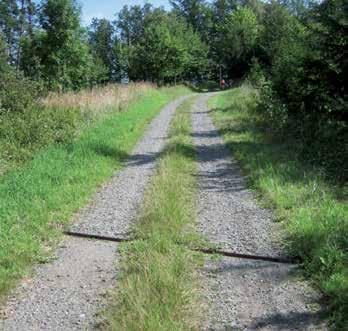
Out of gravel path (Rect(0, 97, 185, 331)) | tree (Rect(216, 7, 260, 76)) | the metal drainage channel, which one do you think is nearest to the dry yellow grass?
gravel path (Rect(0, 97, 185, 331))

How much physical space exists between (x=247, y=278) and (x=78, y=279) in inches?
67.6

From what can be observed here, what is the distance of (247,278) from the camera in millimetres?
4590

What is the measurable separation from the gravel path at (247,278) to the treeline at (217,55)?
273 cm

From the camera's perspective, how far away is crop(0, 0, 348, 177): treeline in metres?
10.6

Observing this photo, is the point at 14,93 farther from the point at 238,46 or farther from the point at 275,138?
the point at 238,46

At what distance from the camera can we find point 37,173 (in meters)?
8.23

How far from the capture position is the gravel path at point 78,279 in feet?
13.0

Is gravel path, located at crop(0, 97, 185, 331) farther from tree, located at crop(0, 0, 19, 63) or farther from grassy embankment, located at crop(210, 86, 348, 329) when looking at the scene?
tree, located at crop(0, 0, 19, 63)

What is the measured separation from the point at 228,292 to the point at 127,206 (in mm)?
3028

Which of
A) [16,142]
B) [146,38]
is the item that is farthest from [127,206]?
[146,38]

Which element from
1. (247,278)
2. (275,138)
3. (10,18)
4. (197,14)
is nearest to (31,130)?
(275,138)

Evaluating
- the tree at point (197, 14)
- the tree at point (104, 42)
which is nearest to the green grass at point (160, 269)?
the tree at point (104, 42)

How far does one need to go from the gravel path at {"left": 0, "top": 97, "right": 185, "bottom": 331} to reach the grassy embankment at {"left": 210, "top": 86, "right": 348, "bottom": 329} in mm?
2038

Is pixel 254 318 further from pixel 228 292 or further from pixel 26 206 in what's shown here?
pixel 26 206
